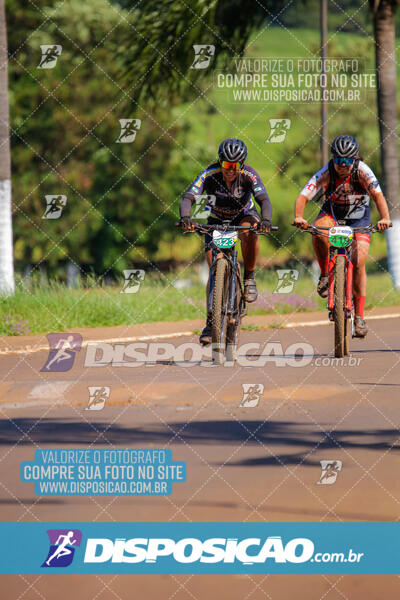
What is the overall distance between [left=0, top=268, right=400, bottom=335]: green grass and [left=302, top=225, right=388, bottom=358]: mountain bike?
5.26 metres

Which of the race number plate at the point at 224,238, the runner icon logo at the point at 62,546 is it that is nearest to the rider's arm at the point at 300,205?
the race number plate at the point at 224,238

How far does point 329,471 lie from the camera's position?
5.93 m

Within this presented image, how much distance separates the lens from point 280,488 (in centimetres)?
563

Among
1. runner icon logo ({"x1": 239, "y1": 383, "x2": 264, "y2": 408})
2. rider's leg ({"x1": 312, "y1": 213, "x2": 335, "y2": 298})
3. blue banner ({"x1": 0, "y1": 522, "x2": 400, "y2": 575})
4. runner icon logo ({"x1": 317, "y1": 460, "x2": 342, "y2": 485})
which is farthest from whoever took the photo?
rider's leg ({"x1": 312, "y1": 213, "x2": 335, "y2": 298})

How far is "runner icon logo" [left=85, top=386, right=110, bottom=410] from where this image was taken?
27.7ft

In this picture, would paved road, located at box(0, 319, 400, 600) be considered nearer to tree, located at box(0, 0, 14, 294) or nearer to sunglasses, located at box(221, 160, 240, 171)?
sunglasses, located at box(221, 160, 240, 171)

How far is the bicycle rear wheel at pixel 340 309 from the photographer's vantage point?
10258mm

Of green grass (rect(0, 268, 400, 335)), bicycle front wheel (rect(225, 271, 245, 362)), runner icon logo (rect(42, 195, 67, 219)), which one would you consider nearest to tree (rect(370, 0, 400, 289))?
green grass (rect(0, 268, 400, 335))

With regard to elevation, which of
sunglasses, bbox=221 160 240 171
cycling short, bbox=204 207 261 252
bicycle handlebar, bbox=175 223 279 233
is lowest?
bicycle handlebar, bbox=175 223 279 233

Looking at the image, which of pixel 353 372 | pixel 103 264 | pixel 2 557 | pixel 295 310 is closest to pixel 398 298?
pixel 295 310

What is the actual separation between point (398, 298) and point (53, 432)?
12454mm

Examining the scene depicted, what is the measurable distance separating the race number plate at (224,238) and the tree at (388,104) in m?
10.6

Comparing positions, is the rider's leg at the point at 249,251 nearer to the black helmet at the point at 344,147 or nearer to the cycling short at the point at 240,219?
the cycling short at the point at 240,219

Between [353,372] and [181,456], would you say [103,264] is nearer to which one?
[353,372]
